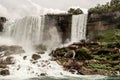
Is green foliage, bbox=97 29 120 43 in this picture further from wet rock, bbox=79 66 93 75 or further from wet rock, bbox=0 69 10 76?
wet rock, bbox=0 69 10 76

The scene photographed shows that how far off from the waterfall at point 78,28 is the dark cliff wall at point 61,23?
1562mm

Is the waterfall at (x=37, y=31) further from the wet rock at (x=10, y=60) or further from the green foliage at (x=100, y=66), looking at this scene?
the green foliage at (x=100, y=66)

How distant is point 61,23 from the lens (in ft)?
209

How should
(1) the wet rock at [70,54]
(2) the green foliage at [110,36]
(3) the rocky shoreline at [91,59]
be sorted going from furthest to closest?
(2) the green foliage at [110,36] < (1) the wet rock at [70,54] < (3) the rocky shoreline at [91,59]

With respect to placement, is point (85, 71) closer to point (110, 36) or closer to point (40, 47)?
point (110, 36)

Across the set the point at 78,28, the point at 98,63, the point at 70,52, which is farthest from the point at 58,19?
the point at 98,63

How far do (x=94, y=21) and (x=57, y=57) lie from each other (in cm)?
1705

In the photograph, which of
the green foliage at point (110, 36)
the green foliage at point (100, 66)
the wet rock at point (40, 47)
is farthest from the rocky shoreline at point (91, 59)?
the wet rock at point (40, 47)

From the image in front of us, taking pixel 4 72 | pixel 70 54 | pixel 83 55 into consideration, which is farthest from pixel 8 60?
pixel 83 55

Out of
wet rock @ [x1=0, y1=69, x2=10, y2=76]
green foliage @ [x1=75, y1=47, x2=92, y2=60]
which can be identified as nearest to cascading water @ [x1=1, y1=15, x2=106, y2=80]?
green foliage @ [x1=75, y1=47, x2=92, y2=60]

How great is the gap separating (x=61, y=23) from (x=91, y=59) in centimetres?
2136

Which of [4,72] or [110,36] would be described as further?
[110,36]

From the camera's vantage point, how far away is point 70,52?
46656 mm

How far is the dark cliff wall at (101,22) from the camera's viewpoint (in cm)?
5872
